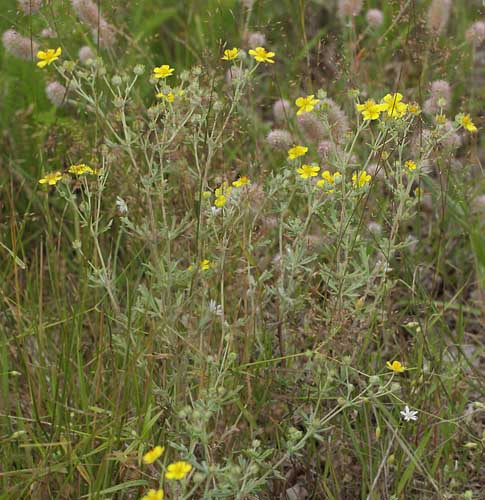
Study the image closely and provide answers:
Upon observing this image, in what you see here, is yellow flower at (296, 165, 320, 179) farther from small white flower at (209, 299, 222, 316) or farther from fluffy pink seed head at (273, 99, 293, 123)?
fluffy pink seed head at (273, 99, 293, 123)

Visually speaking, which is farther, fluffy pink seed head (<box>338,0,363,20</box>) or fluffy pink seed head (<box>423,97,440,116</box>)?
fluffy pink seed head (<box>338,0,363,20</box>)

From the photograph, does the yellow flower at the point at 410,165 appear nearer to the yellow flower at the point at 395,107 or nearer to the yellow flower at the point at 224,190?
the yellow flower at the point at 395,107

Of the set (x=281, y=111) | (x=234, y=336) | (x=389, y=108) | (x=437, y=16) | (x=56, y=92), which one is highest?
(x=389, y=108)

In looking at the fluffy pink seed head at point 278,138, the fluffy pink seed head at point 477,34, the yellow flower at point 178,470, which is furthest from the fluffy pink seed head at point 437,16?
the yellow flower at point 178,470

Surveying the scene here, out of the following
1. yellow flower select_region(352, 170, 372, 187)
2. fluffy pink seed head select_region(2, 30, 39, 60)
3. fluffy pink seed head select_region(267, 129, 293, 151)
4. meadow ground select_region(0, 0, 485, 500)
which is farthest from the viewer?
fluffy pink seed head select_region(2, 30, 39, 60)

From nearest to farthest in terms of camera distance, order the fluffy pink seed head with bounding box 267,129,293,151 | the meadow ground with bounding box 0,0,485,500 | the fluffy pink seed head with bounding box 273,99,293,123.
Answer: the meadow ground with bounding box 0,0,485,500
the fluffy pink seed head with bounding box 267,129,293,151
the fluffy pink seed head with bounding box 273,99,293,123

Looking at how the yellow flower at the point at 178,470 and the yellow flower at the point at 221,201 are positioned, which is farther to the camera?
the yellow flower at the point at 221,201

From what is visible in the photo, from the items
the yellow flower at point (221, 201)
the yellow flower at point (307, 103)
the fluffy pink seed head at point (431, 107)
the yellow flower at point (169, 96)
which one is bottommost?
the fluffy pink seed head at point (431, 107)

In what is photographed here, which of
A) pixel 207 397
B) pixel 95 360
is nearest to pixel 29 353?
pixel 95 360

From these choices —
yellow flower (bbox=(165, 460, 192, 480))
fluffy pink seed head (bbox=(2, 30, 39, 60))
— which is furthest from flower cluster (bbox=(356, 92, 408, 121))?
fluffy pink seed head (bbox=(2, 30, 39, 60))

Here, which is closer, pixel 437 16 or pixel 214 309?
pixel 214 309

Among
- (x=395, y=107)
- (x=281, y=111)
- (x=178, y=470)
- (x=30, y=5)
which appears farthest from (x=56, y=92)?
(x=178, y=470)

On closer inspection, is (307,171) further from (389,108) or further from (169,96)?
(169,96)

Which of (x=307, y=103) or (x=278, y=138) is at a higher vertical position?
(x=307, y=103)
